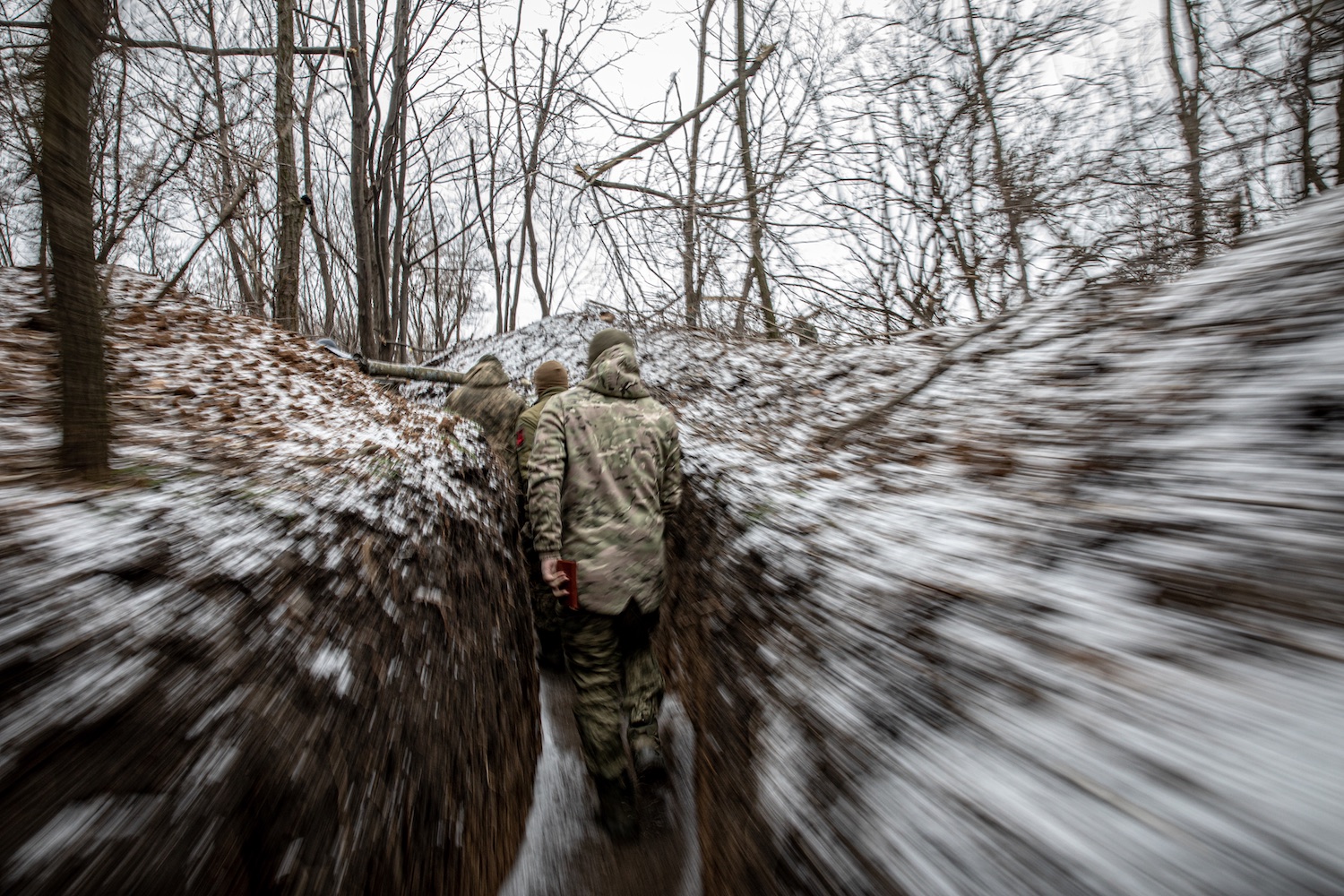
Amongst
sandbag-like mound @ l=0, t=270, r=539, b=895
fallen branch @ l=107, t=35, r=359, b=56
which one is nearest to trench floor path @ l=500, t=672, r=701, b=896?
sandbag-like mound @ l=0, t=270, r=539, b=895

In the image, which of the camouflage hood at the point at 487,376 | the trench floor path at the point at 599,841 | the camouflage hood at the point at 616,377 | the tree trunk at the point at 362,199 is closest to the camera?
the trench floor path at the point at 599,841

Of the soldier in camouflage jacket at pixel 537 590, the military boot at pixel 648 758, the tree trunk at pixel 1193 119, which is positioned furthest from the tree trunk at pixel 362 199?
the tree trunk at pixel 1193 119

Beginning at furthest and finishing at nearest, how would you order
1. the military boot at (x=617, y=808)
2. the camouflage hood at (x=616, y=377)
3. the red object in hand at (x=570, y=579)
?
the camouflage hood at (x=616, y=377) → the red object in hand at (x=570, y=579) → the military boot at (x=617, y=808)

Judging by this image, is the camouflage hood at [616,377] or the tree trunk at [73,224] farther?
the camouflage hood at [616,377]

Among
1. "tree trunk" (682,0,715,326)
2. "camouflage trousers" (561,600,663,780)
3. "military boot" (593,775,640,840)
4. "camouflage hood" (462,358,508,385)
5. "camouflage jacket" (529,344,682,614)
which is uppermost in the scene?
"tree trunk" (682,0,715,326)

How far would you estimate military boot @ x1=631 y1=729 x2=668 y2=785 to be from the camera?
2834 mm

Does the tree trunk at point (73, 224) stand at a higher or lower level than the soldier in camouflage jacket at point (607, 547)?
higher

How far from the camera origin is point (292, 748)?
138 cm

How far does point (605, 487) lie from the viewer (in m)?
3.02

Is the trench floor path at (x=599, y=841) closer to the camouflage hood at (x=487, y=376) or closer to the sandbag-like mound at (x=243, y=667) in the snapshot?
the sandbag-like mound at (x=243, y=667)

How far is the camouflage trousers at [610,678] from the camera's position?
2.76 m

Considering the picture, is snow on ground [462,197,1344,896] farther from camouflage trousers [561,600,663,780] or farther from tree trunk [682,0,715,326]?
tree trunk [682,0,715,326]

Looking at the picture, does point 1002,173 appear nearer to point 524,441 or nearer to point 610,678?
point 524,441

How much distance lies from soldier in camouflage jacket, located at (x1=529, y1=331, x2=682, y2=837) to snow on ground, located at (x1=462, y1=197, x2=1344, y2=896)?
0.41m
